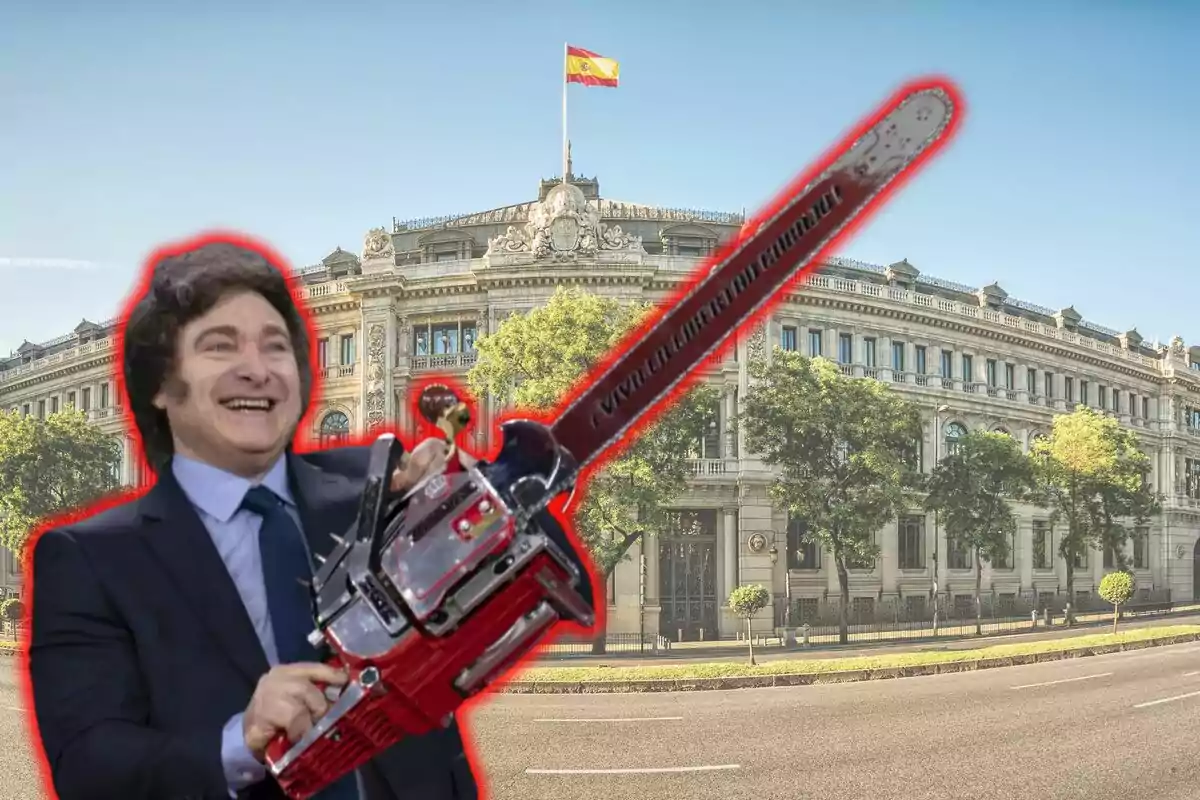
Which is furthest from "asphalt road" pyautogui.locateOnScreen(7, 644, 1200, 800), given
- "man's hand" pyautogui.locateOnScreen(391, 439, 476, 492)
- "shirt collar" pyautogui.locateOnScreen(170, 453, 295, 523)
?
"man's hand" pyautogui.locateOnScreen(391, 439, 476, 492)

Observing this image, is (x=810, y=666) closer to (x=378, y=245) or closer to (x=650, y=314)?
(x=378, y=245)

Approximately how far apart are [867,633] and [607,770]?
3427 centimetres

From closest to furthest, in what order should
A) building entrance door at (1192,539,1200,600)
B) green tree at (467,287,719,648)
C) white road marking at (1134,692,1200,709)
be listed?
1. green tree at (467,287,719,648)
2. white road marking at (1134,692,1200,709)
3. building entrance door at (1192,539,1200,600)

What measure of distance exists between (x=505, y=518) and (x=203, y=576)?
0.98 meters

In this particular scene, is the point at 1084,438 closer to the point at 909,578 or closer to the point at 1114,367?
the point at 1114,367

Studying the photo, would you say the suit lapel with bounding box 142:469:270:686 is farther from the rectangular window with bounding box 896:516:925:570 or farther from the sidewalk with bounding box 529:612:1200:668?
the rectangular window with bounding box 896:516:925:570

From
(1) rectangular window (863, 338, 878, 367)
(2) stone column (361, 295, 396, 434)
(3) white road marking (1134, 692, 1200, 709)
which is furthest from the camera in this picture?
(1) rectangular window (863, 338, 878, 367)

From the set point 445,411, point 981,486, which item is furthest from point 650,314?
point 981,486

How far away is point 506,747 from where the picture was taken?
49.2 feet

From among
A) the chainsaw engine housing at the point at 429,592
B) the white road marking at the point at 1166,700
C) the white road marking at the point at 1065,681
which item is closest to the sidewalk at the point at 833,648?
the white road marking at the point at 1065,681

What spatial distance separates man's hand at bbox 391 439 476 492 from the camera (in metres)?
2.26

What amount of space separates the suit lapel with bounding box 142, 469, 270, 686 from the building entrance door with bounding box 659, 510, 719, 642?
40106mm

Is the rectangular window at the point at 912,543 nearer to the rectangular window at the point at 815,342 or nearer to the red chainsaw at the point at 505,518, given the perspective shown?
the rectangular window at the point at 815,342

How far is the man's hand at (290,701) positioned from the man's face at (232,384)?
0.68m
